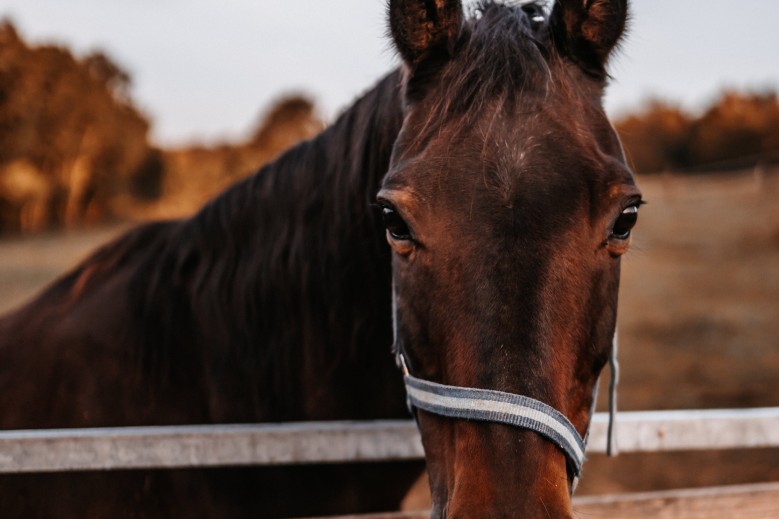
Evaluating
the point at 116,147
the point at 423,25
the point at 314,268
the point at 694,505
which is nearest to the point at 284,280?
the point at 314,268

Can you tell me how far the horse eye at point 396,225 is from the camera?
4.82 feet

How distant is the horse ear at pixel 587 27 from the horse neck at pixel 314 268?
51 cm

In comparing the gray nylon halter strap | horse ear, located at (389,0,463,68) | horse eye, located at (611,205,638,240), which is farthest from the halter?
horse ear, located at (389,0,463,68)

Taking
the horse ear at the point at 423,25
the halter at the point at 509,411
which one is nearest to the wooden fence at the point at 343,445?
the halter at the point at 509,411

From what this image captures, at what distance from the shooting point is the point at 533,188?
4.40 feet

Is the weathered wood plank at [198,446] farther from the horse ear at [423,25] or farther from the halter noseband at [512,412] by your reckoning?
the horse ear at [423,25]

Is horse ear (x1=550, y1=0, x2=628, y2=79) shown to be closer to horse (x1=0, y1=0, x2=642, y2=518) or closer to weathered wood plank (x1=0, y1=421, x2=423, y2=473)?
horse (x1=0, y1=0, x2=642, y2=518)

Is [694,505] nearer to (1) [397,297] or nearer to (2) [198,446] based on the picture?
(1) [397,297]

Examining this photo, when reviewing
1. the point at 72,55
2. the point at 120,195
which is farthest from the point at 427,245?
the point at 120,195

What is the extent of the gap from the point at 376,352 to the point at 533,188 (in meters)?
0.87

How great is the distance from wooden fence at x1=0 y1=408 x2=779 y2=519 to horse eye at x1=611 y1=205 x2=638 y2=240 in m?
0.74

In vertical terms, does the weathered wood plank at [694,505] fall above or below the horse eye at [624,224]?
below

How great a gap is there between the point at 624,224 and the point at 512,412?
1.87 feet

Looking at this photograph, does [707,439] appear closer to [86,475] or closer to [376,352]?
[376,352]
